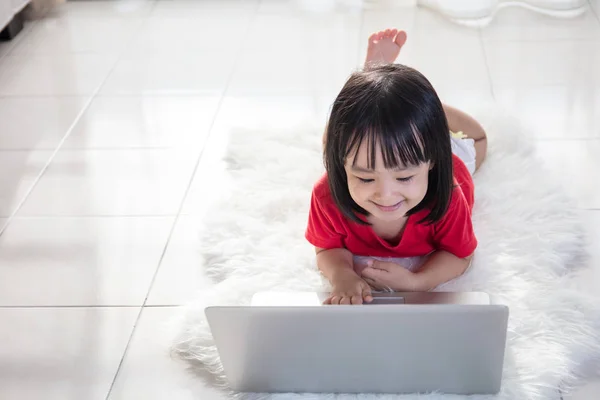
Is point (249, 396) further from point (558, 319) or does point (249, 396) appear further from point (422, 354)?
point (558, 319)

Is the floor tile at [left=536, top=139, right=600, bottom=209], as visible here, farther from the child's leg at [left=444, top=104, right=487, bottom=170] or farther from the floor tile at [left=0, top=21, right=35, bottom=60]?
the floor tile at [left=0, top=21, right=35, bottom=60]

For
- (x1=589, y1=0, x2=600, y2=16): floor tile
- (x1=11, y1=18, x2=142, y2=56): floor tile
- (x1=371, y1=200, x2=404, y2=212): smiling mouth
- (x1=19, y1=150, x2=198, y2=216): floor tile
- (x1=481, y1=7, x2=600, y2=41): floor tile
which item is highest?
(x1=371, y1=200, x2=404, y2=212): smiling mouth

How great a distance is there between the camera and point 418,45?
8.00 feet

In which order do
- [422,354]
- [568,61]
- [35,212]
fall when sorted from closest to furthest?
[422,354] < [35,212] < [568,61]

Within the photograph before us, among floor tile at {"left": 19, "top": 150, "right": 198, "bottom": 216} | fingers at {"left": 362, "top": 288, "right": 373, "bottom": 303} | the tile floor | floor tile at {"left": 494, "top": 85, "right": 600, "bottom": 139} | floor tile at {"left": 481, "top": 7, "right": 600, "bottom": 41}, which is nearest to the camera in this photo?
fingers at {"left": 362, "top": 288, "right": 373, "bottom": 303}

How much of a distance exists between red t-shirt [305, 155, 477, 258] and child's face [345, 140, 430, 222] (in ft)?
0.33

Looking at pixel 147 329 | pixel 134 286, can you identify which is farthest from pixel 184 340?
pixel 134 286

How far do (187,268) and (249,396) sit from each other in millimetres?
376

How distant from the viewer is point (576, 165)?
5.90ft

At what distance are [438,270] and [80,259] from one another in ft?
2.34

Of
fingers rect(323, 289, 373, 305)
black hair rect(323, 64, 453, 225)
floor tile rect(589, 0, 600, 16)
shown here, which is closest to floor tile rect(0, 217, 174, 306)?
fingers rect(323, 289, 373, 305)

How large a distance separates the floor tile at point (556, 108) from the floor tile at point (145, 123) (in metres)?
0.77

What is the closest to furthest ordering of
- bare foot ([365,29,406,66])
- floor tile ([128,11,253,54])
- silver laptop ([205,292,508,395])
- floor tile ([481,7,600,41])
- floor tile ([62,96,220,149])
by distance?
silver laptop ([205,292,508,395]) → bare foot ([365,29,406,66]) → floor tile ([62,96,220,149]) → floor tile ([481,7,600,41]) → floor tile ([128,11,253,54])

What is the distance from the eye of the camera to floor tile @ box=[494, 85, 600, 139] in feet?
6.38
